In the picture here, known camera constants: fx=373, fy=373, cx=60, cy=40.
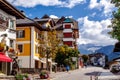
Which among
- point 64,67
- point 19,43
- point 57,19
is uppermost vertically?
point 57,19

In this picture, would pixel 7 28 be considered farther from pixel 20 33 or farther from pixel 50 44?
pixel 20 33

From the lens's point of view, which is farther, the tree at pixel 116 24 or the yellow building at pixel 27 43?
the yellow building at pixel 27 43

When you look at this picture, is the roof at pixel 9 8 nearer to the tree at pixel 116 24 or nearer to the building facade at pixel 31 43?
the tree at pixel 116 24

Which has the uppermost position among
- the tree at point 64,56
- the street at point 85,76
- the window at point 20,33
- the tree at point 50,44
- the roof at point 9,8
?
the roof at point 9,8

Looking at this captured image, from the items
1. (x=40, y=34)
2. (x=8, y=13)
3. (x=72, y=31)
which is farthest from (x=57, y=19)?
(x=8, y=13)

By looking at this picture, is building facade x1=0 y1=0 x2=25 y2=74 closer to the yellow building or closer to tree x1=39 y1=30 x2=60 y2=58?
the yellow building

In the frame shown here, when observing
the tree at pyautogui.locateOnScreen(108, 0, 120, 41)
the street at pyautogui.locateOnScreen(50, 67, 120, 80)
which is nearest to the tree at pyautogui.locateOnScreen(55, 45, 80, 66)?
the street at pyautogui.locateOnScreen(50, 67, 120, 80)

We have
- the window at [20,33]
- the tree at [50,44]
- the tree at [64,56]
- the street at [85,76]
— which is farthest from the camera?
the tree at [64,56]

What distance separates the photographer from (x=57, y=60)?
290 feet

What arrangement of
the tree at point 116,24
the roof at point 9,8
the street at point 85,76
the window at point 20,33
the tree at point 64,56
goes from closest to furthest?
the tree at point 116,24, the roof at point 9,8, the street at point 85,76, the window at point 20,33, the tree at point 64,56

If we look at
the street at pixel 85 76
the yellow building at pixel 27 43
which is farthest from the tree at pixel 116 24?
the yellow building at pixel 27 43

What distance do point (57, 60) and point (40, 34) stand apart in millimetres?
16626

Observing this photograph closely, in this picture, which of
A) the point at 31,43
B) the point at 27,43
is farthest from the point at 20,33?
the point at 31,43

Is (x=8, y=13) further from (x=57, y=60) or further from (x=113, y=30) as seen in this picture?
(x=57, y=60)
